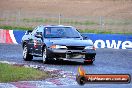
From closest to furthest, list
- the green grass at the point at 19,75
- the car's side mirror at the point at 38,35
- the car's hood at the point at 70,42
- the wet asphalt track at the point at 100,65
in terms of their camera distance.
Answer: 1. the green grass at the point at 19,75
2. the wet asphalt track at the point at 100,65
3. the car's hood at the point at 70,42
4. the car's side mirror at the point at 38,35

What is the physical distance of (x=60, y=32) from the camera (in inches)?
700

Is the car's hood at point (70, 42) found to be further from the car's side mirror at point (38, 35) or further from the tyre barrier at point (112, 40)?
the tyre barrier at point (112, 40)

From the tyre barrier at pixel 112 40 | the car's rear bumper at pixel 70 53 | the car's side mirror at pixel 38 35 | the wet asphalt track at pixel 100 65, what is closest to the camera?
the wet asphalt track at pixel 100 65

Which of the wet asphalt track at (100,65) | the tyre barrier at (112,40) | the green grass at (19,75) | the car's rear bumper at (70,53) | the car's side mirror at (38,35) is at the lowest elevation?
the tyre barrier at (112,40)

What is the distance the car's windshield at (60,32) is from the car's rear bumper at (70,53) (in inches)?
36.7

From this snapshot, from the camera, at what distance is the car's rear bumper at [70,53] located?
54.1ft

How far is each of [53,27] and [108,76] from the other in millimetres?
13738

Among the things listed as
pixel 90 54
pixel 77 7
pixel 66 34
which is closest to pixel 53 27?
pixel 66 34

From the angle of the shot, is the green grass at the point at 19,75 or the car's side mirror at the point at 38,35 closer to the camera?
the green grass at the point at 19,75

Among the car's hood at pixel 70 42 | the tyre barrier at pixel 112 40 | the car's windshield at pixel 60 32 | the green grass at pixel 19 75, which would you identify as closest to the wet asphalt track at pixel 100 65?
the car's hood at pixel 70 42

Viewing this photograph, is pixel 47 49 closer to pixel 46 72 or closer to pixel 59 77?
pixel 46 72

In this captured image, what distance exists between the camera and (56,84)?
10.6 m

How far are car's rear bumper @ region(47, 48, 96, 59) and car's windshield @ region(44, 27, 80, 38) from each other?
93 centimetres

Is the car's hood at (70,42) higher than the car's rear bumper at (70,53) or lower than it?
higher
